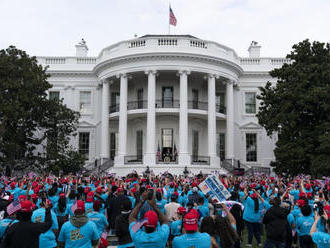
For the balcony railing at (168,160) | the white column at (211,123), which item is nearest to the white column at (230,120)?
the white column at (211,123)

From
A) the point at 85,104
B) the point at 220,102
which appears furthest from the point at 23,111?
the point at 220,102

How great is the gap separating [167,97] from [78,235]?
25876 mm

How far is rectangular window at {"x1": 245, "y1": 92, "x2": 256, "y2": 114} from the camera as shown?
33.1 m

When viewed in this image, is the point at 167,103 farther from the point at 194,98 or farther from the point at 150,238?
the point at 150,238

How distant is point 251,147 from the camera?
32.8m

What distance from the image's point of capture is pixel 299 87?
803 inches

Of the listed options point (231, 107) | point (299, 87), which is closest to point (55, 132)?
point (231, 107)

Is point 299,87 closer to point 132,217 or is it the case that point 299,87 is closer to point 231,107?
point 231,107

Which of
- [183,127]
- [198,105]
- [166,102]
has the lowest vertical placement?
[183,127]

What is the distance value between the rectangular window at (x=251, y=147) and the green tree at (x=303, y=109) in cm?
1062

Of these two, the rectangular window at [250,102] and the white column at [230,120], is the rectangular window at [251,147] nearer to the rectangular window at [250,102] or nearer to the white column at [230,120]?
the rectangular window at [250,102]

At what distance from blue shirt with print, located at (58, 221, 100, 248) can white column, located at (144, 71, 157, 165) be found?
21.2m

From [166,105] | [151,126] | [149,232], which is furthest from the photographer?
[166,105]

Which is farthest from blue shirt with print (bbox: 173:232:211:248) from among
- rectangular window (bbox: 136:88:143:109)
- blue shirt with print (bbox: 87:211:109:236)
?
rectangular window (bbox: 136:88:143:109)
